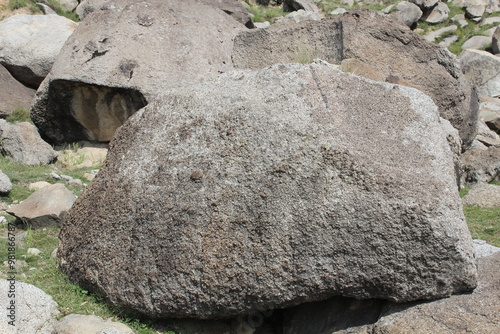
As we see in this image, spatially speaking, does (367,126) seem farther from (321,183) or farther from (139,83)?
(139,83)

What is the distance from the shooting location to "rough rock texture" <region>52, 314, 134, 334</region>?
3047 millimetres

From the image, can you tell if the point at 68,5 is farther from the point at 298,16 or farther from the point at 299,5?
the point at 299,5

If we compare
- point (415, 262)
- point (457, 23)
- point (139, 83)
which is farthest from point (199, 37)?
point (457, 23)

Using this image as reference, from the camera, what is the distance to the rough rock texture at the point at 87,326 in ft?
10.00

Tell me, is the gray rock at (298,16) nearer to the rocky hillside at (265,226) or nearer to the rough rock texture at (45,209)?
the rocky hillside at (265,226)

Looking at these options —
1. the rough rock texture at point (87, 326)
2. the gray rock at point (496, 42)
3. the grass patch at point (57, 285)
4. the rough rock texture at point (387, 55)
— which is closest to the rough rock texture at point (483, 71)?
the gray rock at point (496, 42)

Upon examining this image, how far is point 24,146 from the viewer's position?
654 cm

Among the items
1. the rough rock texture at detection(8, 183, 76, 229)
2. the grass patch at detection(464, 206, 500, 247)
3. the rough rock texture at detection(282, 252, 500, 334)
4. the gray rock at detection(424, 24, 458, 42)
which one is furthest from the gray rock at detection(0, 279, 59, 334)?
the gray rock at detection(424, 24, 458, 42)

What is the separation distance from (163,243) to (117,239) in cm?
31

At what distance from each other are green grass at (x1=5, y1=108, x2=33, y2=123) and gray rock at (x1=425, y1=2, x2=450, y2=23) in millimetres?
12795

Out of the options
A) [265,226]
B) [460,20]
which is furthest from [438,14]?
[265,226]

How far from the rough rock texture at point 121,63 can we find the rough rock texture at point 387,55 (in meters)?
0.93

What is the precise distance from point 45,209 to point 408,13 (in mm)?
14279

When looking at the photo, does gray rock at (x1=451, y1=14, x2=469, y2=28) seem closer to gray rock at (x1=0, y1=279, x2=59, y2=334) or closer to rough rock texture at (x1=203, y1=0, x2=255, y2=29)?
rough rock texture at (x1=203, y1=0, x2=255, y2=29)
